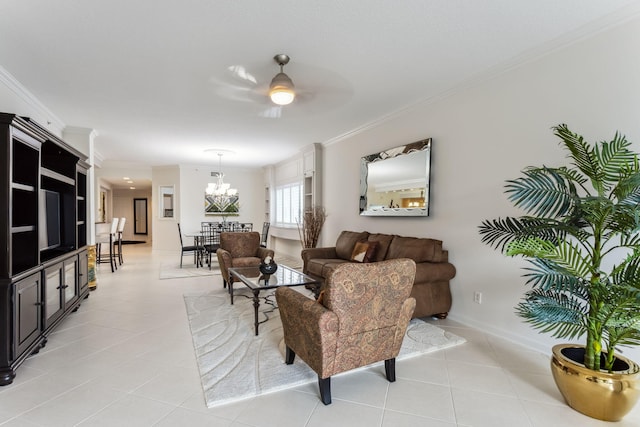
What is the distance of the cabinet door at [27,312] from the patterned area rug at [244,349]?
49.1 inches

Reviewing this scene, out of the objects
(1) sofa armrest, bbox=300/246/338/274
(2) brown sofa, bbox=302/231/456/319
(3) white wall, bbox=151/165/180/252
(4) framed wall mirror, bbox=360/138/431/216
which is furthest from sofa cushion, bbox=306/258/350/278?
(3) white wall, bbox=151/165/180/252

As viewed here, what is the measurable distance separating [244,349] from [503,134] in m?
3.23

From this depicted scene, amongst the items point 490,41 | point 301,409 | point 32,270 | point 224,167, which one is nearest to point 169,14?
point 32,270

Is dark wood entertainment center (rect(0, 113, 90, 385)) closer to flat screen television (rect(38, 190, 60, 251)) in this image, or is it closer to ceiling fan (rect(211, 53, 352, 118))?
flat screen television (rect(38, 190, 60, 251))

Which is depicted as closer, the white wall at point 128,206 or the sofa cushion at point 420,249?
the sofa cushion at point 420,249

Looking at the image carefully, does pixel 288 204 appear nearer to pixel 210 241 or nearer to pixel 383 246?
pixel 210 241

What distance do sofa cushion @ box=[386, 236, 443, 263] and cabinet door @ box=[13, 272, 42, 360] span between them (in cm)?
359

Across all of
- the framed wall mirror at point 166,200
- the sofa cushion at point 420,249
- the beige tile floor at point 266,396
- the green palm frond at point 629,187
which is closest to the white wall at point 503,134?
the sofa cushion at point 420,249

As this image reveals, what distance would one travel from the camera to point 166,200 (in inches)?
372

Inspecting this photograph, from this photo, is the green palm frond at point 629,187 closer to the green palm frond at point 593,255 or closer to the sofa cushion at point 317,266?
the green palm frond at point 593,255

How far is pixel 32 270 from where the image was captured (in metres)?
2.53

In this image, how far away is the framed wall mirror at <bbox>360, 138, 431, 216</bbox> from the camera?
3949mm

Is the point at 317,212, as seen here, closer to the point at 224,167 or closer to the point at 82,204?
the point at 82,204

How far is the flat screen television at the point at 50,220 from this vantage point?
10.3 ft
